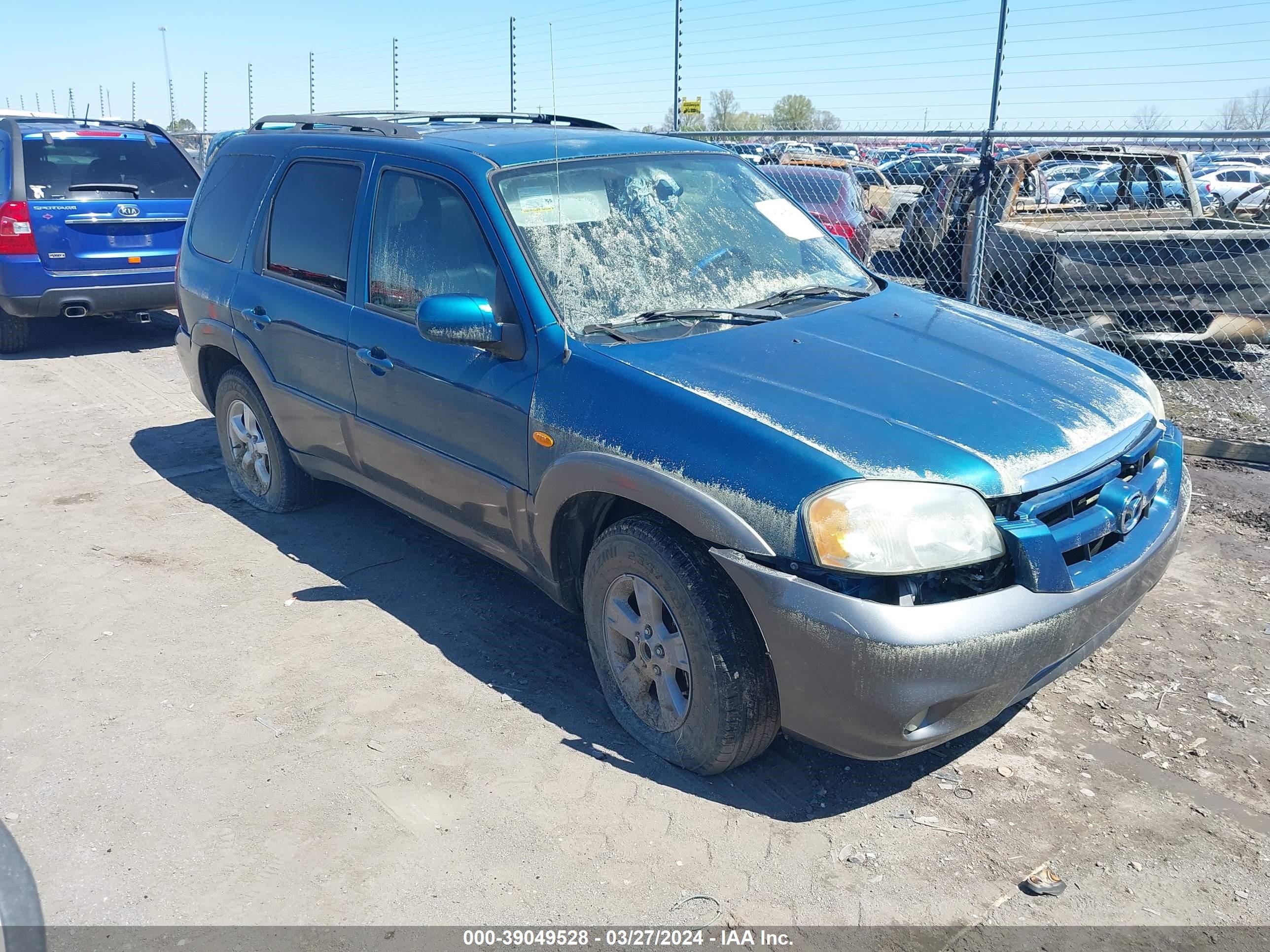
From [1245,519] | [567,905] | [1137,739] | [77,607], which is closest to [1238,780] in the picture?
[1137,739]

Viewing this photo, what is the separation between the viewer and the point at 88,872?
2.91m

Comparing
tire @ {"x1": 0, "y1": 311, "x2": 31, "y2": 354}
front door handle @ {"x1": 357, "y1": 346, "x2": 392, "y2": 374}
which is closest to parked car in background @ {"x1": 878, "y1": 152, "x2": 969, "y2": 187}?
front door handle @ {"x1": 357, "y1": 346, "x2": 392, "y2": 374}

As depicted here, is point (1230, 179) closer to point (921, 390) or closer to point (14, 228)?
point (14, 228)

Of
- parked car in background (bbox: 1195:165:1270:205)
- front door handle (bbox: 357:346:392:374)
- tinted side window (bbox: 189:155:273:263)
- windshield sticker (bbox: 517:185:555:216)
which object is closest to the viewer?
windshield sticker (bbox: 517:185:555:216)

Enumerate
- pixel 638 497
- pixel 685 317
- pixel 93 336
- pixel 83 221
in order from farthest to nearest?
pixel 93 336, pixel 83 221, pixel 685 317, pixel 638 497

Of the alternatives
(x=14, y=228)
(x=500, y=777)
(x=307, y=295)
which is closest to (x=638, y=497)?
(x=500, y=777)

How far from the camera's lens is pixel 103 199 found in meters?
8.98

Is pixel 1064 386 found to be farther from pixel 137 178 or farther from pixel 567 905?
pixel 137 178

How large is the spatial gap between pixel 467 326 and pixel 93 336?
8.24 meters

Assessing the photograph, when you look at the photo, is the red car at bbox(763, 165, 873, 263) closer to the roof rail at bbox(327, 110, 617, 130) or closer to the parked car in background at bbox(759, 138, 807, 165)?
the parked car in background at bbox(759, 138, 807, 165)

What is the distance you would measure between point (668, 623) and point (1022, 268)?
586 cm

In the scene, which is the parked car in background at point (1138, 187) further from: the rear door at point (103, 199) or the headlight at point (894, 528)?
the rear door at point (103, 199)

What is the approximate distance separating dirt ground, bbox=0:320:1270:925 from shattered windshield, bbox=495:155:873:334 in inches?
56.0

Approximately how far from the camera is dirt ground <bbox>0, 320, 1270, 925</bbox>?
2807mm
